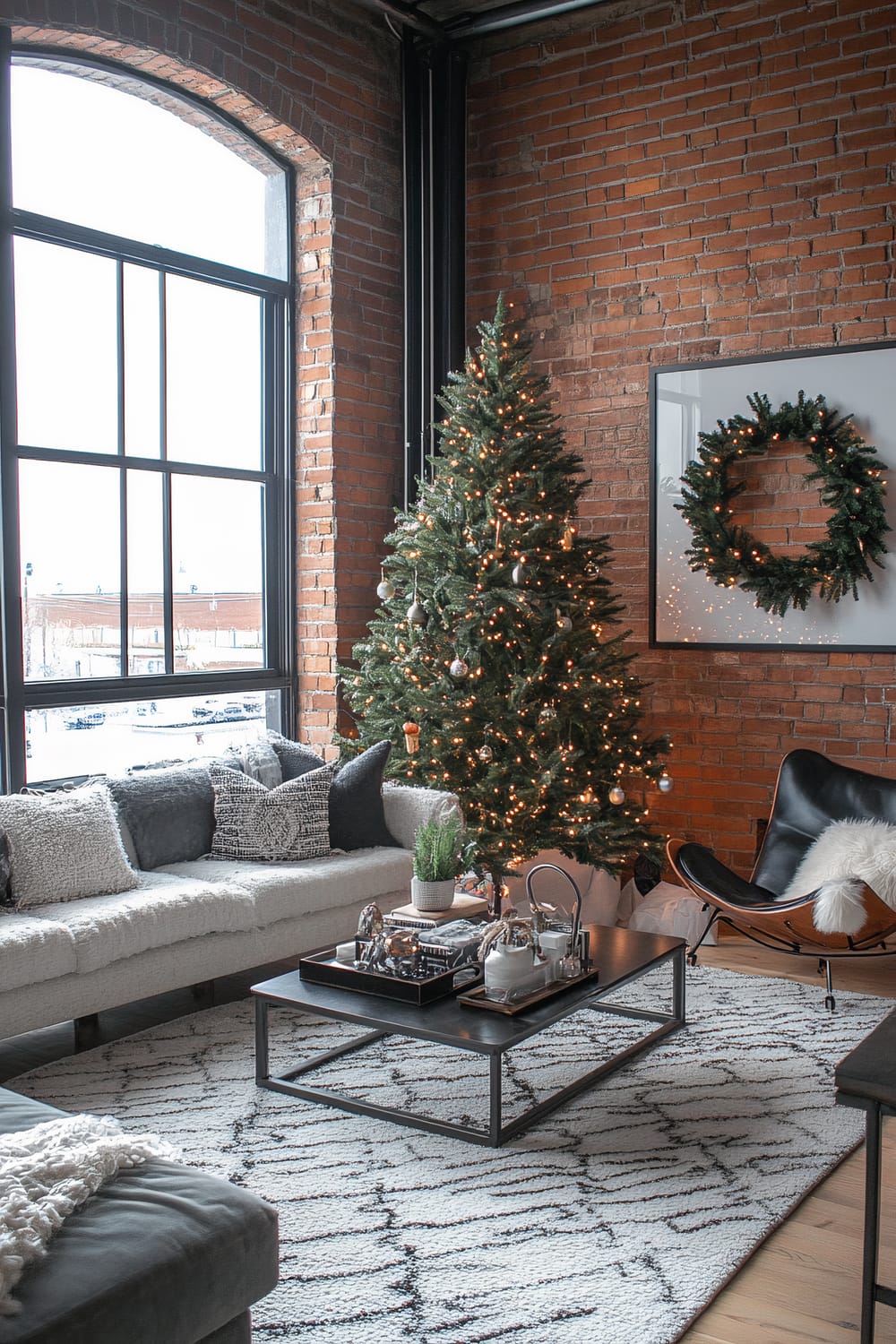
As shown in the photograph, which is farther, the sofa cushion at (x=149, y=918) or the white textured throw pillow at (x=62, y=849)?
the white textured throw pillow at (x=62, y=849)

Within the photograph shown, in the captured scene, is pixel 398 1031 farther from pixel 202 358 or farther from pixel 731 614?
pixel 202 358

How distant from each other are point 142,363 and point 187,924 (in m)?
2.52

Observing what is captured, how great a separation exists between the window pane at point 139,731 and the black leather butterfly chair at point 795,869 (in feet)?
6.53

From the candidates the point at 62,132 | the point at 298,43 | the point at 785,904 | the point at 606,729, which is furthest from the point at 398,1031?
the point at 298,43

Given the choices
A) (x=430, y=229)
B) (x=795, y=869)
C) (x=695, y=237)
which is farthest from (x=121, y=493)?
(x=795, y=869)

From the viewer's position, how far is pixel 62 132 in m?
4.82

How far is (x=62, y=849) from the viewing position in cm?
390

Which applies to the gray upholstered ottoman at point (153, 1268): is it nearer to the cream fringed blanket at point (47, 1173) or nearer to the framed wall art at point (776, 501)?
the cream fringed blanket at point (47, 1173)

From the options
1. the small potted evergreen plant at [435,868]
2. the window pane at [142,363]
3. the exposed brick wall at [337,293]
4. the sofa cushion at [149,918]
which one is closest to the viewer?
the sofa cushion at [149,918]

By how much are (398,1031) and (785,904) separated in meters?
1.78

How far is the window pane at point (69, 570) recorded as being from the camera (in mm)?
4688

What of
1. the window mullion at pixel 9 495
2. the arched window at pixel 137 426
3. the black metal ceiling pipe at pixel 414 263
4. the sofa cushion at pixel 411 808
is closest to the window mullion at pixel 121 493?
the arched window at pixel 137 426

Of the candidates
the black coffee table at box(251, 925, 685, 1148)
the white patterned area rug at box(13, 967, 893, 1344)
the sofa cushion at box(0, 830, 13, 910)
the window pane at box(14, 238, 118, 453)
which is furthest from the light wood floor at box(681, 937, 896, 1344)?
the window pane at box(14, 238, 118, 453)

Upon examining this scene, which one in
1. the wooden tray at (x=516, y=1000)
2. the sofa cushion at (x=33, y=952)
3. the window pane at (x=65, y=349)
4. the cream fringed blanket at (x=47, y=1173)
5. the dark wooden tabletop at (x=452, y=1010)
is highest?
the window pane at (x=65, y=349)
